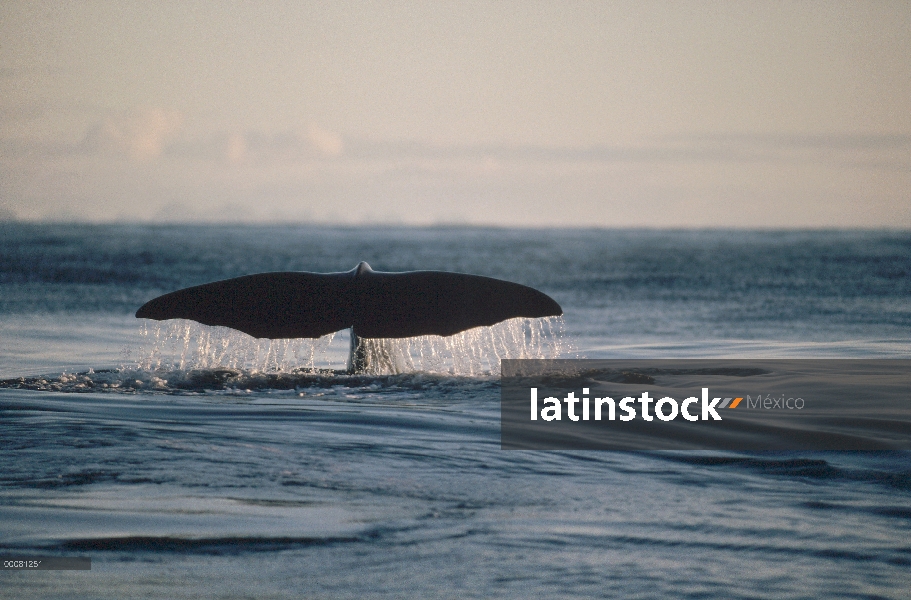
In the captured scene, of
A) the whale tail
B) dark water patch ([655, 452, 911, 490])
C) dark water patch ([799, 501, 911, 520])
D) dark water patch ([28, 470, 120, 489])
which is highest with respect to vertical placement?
the whale tail

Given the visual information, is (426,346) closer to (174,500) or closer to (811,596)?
(174,500)

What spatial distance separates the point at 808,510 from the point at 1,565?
4006 millimetres

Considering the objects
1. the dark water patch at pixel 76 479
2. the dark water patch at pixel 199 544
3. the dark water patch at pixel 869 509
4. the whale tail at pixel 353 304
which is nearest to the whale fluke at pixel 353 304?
the whale tail at pixel 353 304

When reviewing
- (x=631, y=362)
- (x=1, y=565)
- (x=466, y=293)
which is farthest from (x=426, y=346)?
(x=1, y=565)

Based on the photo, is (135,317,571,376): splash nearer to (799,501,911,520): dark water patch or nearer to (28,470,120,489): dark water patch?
(28,470,120,489): dark water patch

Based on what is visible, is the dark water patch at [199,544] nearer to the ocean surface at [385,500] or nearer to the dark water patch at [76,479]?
the ocean surface at [385,500]

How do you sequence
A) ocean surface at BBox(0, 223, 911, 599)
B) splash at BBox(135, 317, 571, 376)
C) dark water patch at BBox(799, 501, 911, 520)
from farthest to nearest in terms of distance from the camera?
splash at BBox(135, 317, 571, 376) → dark water patch at BBox(799, 501, 911, 520) → ocean surface at BBox(0, 223, 911, 599)

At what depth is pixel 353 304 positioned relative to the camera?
9.01 m

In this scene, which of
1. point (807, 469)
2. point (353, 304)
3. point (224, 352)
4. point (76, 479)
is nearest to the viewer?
point (76, 479)

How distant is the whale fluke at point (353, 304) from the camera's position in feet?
28.8

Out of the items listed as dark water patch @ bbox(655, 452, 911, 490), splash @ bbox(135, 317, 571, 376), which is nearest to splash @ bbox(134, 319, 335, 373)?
splash @ bbox(135, 317, 571, 376)

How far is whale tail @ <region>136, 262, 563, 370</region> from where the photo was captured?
8.77 meters

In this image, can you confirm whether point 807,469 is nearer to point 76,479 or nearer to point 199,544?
point 199,544

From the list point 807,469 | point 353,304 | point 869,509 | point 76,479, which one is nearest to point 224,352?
point 353,304
